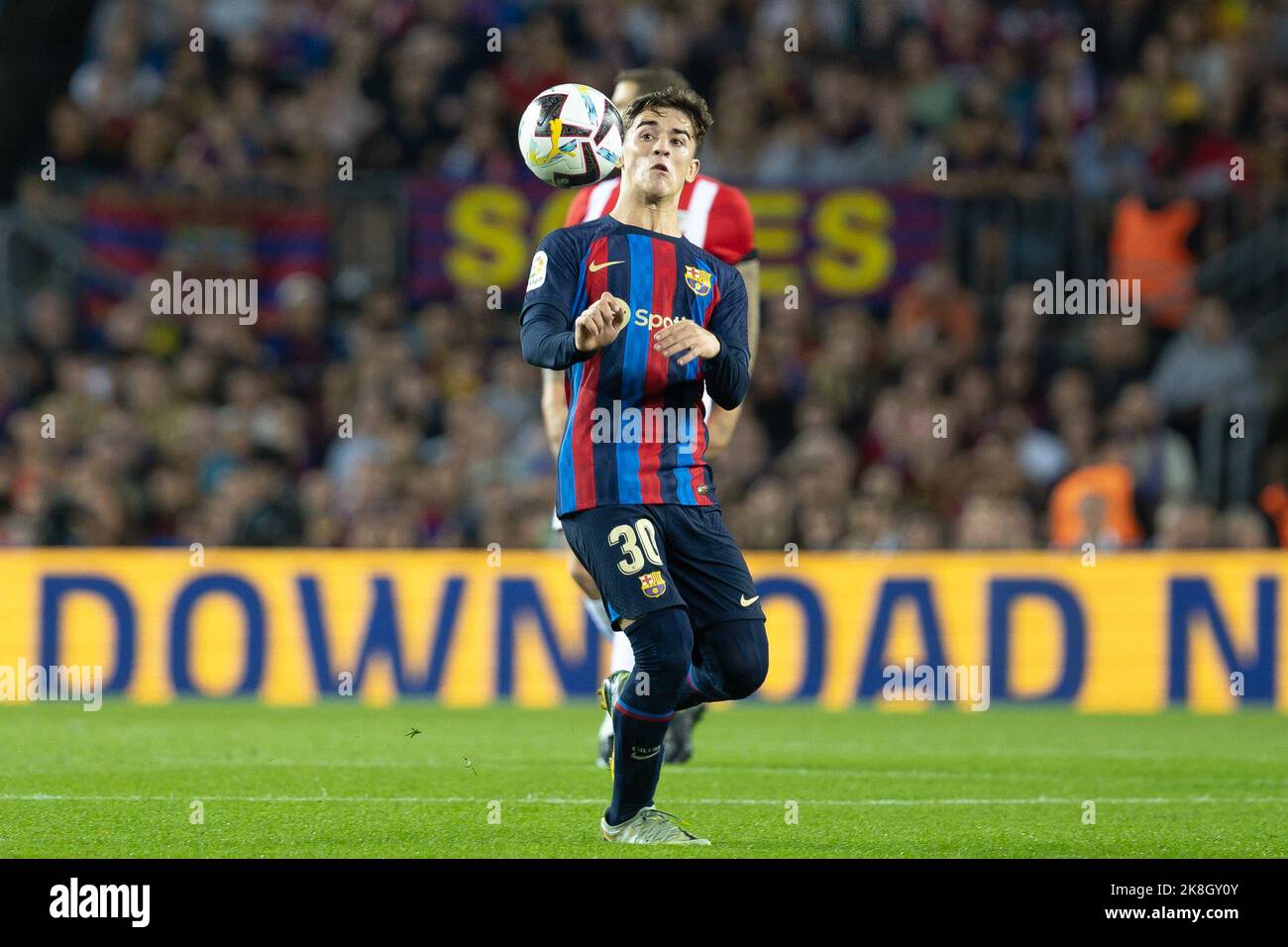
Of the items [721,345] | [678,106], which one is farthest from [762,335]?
[721,345]

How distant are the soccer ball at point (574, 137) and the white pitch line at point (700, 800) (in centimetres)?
217

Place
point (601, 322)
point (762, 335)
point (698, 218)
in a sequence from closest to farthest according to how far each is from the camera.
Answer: point (601, 322) < point (698, 218) < point (762, 335)

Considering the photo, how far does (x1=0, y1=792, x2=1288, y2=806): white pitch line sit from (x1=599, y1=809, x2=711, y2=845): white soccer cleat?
3.76 ft

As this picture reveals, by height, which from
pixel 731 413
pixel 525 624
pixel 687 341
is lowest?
pixel 525 624

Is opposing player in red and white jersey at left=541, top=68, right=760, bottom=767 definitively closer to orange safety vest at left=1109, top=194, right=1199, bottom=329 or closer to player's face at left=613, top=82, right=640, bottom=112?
player's face at left=613, top=82, right=640, bottom=112

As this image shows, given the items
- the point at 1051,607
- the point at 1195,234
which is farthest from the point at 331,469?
the point at 1195,234

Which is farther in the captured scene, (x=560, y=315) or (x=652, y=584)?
(x=560, y=315)

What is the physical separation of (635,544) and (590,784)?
2.23 metres

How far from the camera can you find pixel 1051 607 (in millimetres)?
12812

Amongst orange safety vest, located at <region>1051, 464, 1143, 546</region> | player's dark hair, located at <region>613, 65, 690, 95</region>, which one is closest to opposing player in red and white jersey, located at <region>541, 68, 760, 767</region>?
player's dark hair, located at <region>613, 65, 690, 95</region>

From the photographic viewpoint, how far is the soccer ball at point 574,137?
284 inches

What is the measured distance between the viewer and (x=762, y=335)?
15391 mm

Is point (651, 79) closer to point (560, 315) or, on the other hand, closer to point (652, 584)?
point (560, 315)

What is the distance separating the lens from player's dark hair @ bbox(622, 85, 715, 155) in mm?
6609
